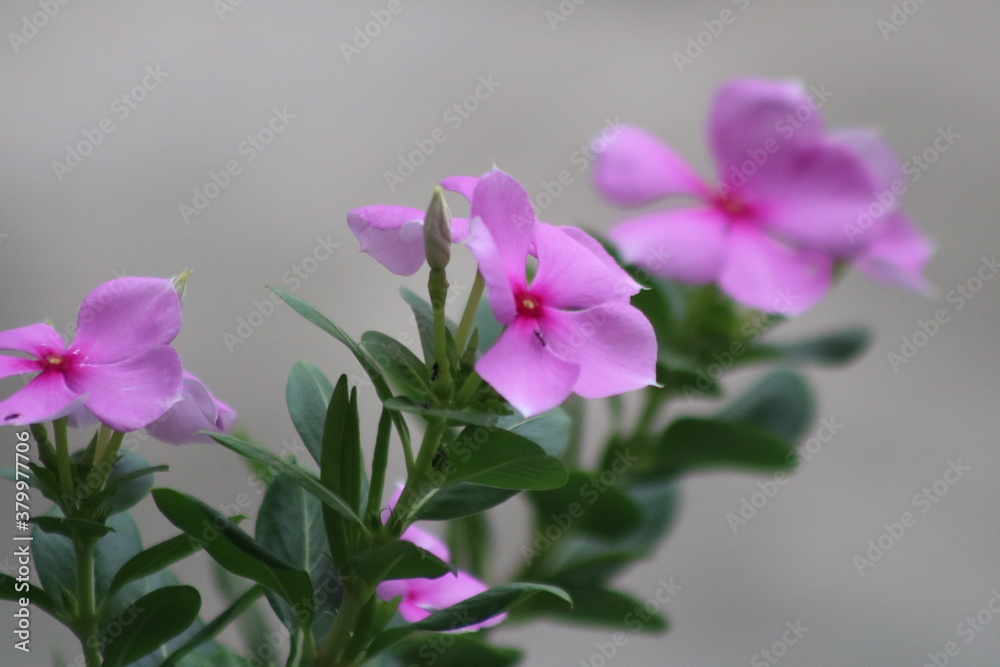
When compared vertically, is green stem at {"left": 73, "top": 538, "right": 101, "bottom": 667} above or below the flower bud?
below

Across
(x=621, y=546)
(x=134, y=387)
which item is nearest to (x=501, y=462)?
(x=134, y=387)

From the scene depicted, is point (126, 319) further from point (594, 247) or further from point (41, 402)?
point (594, 247)

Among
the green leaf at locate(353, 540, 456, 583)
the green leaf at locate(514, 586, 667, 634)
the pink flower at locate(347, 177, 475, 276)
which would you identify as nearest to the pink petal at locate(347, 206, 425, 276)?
the pink flower at locate(347, 177, 475, 276)

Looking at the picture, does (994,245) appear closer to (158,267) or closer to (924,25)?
(924,25)

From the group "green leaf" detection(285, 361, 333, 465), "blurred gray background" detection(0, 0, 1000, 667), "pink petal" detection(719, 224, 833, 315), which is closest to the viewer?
"green leaf" detection(285, 361, 333, 465)

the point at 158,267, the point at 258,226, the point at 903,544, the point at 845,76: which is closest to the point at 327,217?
the point at 258,226

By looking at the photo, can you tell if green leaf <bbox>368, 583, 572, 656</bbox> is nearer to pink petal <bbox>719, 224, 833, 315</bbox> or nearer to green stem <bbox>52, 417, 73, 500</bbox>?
green stem <bbox>52, 417, 73, 500</bbox>

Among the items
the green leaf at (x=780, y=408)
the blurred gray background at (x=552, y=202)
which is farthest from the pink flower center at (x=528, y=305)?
the blurred gray background at (x=552, y=202)
